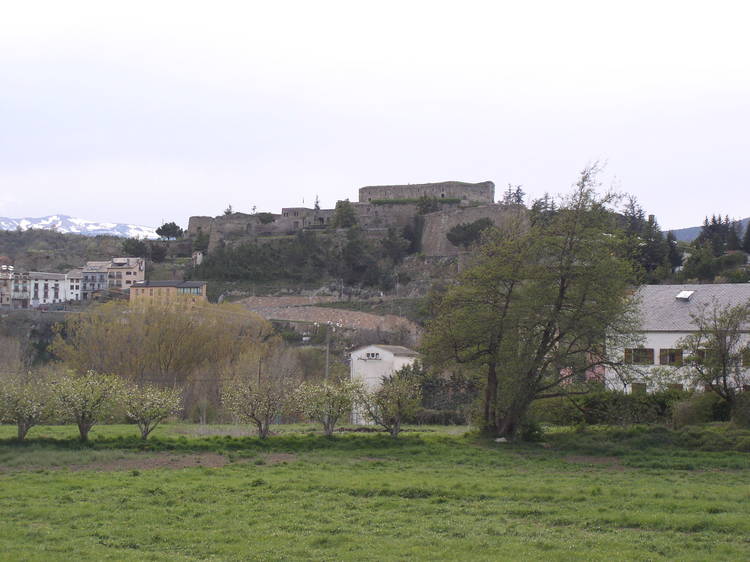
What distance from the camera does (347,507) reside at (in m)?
12.2

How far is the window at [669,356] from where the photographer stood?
89.0 feet

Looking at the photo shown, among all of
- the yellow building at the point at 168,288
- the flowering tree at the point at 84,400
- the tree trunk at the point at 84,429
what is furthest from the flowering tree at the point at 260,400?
the yellow building at the point at 168,288

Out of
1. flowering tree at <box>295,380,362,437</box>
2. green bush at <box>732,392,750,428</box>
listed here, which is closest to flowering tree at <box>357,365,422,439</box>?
flowering tree at <box>295,380,362,437</box>

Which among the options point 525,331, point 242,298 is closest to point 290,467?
point 525,331

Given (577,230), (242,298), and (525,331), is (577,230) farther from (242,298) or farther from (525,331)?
(242,298)

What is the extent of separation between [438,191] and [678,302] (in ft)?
198

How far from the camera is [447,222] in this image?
270 ft

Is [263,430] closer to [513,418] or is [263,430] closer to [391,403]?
[391,403]

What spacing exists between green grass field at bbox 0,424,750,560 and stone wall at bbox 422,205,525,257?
6107cm

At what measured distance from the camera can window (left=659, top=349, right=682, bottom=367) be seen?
89.0 ft

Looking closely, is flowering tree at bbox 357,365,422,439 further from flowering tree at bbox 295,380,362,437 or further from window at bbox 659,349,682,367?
window at bbox 659,349,682,367

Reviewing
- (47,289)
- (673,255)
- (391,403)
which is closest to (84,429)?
(391,403)

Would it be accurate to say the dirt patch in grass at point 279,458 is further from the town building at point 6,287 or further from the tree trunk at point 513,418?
the town building at point 6,287

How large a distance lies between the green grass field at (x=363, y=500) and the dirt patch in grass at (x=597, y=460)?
0.19 ft
